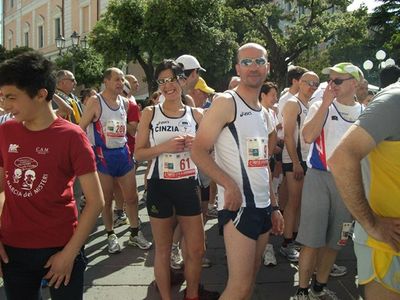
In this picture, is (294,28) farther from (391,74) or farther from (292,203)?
(391,74)

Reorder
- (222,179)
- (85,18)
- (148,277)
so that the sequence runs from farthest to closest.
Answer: (85,18), (148,277), (222,179)

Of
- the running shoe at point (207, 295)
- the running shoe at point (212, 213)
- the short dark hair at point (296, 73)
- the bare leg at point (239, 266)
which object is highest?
the short dark hair at point (296, 73)

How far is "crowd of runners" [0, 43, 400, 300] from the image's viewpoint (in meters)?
2.14

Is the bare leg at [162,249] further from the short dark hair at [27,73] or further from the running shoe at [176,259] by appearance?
the short dark hair at [27,73]

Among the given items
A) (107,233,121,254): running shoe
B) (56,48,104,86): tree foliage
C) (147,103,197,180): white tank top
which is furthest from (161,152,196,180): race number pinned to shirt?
(56,48,104,86): tree foliage

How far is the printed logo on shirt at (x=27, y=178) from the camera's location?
226cm

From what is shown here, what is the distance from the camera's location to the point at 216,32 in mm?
23578

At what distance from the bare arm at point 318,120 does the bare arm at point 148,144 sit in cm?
109

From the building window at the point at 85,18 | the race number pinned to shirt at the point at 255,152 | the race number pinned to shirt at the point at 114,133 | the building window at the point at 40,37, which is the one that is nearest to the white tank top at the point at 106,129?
the race number pinned to shirt at the point at 114,133

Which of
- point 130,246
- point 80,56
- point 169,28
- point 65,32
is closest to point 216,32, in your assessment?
point 169,28

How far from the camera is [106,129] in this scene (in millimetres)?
5254

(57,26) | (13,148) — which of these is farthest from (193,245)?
(57,26)

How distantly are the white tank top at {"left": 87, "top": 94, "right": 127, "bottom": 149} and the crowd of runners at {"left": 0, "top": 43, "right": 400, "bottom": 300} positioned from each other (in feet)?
4.24

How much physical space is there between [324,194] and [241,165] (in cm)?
116
